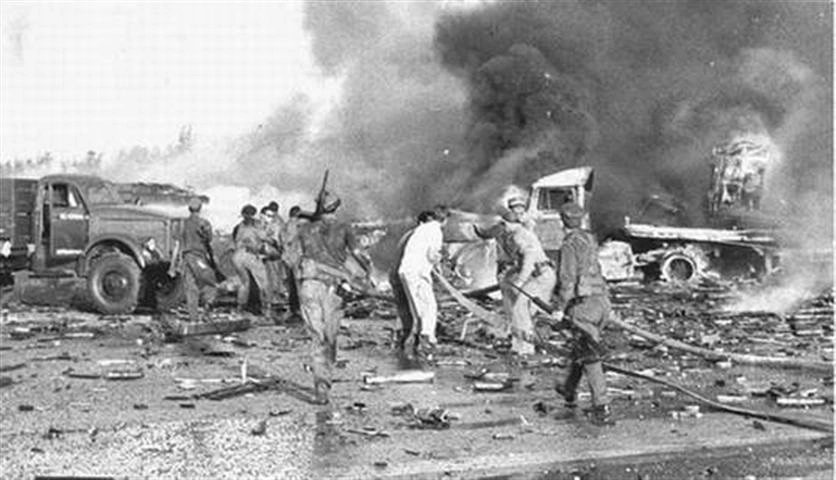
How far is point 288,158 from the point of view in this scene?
44375 mm

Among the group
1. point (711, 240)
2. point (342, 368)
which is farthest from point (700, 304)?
point (342, 368)

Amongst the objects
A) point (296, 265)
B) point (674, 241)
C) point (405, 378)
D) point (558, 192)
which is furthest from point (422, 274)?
point (674, 241)

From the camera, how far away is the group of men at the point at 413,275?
7.87m

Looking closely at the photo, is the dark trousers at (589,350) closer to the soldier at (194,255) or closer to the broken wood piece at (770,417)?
the broken wood piece at (770,417)

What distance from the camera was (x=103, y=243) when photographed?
53.0 ft

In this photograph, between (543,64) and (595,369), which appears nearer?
(595,369)

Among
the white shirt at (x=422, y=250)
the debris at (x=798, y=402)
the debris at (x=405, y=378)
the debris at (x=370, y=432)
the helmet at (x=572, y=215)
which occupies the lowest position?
the debris at (x=405, y=378)

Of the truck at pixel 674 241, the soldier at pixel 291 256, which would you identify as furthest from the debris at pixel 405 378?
the truck at pixel 674 241

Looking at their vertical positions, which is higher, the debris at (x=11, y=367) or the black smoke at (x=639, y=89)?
the black smoke at (x=639, y=89)

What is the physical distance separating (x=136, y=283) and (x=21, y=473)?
33.2 ft

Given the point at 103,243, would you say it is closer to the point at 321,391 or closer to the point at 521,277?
the point at 521,277

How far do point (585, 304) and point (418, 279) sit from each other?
13.5ft

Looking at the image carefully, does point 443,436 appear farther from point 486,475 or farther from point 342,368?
point 342,368

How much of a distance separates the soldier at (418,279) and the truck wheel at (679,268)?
1336cm
